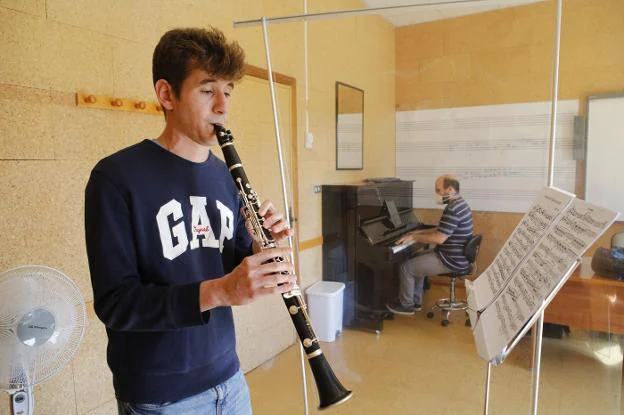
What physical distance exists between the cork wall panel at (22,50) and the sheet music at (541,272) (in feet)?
5.33

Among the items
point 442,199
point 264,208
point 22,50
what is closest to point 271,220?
point 264,208

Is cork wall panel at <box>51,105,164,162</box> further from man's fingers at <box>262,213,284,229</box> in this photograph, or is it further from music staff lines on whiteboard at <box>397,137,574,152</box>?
music staff lines on whiteboard at <box>397,137,574,152</box>

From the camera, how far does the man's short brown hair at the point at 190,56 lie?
1021mm

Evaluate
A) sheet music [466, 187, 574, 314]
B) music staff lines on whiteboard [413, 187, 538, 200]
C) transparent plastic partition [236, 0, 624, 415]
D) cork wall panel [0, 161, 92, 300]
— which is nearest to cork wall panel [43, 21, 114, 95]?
cork wall panel [0, 161, 92, 300]

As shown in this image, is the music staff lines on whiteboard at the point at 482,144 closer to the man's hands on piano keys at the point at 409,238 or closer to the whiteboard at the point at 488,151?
the whiteboard at the point at 488,151

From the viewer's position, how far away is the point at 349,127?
2943 millimetres

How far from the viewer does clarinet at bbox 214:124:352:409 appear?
3.34 feet

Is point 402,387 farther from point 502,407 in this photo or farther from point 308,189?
point 308,189

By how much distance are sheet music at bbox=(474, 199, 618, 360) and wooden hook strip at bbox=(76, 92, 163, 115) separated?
1.57 meters

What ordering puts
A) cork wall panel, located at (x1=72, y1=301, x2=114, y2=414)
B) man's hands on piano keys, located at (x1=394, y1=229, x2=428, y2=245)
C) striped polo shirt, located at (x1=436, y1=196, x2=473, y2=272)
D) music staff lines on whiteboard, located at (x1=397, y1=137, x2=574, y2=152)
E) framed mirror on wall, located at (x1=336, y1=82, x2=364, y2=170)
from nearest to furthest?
cork wall panel, located at (x1=72, y1=301, x2=114, y2=414) → music staff lines on whiteboard, located at (x1=397, y1=137, x2=574, y2=152) → striped polo shirt, located at (x1=436, y1=196, x2=473, y2=272) → man's hands on piano keys, located at (x1=394, y1=229, x2=428, y2=245) → framed mirror on wall, located at (x1=336, y1=82, x2=364, y2=170)

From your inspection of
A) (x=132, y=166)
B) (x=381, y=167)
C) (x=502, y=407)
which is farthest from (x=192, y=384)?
(x=502, y=407)

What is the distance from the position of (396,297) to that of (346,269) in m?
0.44

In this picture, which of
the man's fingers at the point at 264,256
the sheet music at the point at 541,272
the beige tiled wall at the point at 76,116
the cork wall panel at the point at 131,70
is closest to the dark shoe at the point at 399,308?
the beige tiled wall at the point at 76,116

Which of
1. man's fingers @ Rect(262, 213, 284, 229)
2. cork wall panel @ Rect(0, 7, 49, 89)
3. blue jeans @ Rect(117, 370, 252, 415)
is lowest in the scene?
blue jeans @ Rect(117, 370, 252, 415)
